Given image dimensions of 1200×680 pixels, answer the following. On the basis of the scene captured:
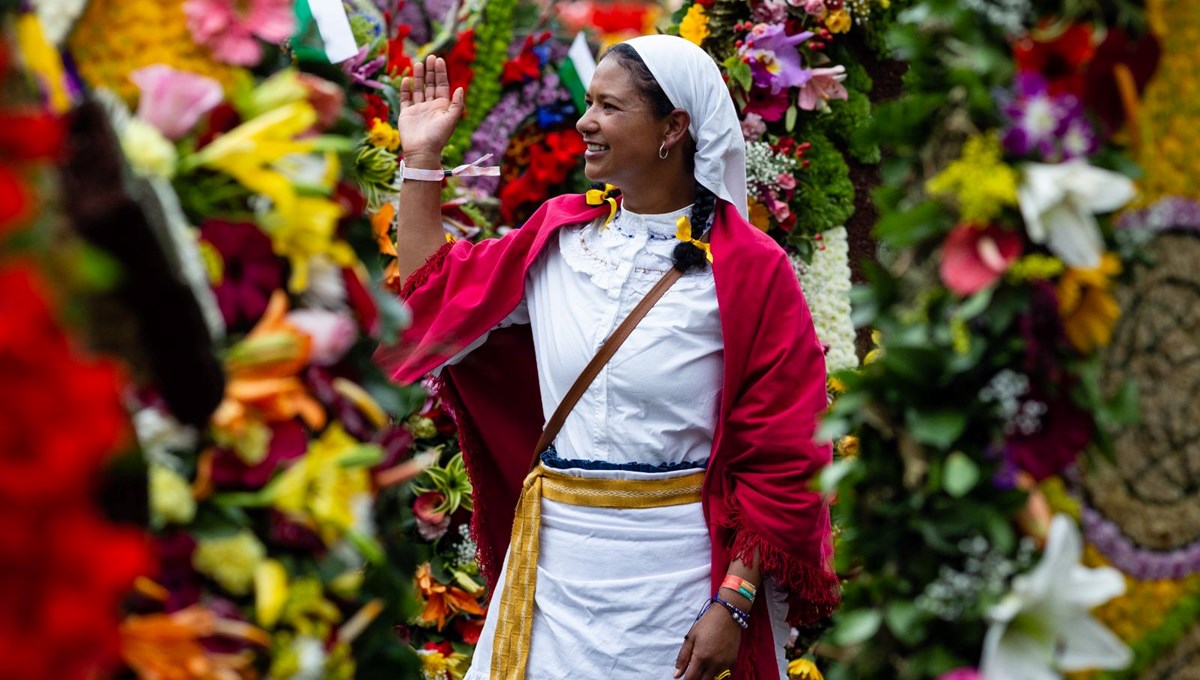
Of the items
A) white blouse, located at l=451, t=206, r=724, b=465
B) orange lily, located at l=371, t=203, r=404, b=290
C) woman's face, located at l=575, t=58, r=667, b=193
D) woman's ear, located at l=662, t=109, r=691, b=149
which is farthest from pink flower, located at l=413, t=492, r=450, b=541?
woman's ear, located at l=662, t=109, r=691, b=149

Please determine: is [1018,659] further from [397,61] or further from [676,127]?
[397,61]

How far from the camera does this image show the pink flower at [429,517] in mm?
4430

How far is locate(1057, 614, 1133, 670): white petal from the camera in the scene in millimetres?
2035

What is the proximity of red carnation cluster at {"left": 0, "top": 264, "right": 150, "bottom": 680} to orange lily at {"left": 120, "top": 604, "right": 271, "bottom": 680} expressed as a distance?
1.07ft

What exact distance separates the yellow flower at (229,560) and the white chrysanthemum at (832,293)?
307 cm

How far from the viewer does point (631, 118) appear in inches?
134

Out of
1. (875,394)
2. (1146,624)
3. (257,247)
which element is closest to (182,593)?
(257,247)

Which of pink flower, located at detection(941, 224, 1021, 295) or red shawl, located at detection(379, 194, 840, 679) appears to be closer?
pink flower, located at detection(941, 224, 1021, 295)

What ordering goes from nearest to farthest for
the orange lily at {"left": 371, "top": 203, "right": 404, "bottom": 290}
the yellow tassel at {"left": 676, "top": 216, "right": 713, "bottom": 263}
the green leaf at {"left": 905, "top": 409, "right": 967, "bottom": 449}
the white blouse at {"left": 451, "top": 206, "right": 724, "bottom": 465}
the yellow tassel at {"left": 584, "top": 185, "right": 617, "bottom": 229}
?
the green leaf at {"left": 905, "top": 409, "right": 967, "bottom": 449} < the white blouse at {"left": 451, "top": 206, "right": 724, "bottom": 465} < the yellow tassel at {"left": 676, "top": 216, "right": 713, "bottom": 263} < the yellow tassel at {"left": 584, "top": 185, "right": 617, "bottom": 229} < the orange lily at {"left": 371, "top": 203, "right": 404, "bottom": 290}

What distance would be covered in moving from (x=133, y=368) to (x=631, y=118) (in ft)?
6.27

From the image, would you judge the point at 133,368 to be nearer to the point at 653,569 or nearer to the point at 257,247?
the point at 257,247

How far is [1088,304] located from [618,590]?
1.46m

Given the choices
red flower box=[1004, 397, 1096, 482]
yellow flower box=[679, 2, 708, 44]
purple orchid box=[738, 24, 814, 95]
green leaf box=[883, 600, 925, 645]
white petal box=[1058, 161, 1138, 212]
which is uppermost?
white petal box=[1058, 161, 1138, 212]

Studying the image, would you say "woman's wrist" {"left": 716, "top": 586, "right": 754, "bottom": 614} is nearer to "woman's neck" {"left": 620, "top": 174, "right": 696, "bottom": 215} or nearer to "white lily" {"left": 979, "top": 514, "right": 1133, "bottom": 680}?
"woman's neck" {"left": 620, "top": 174, "right": 696, "bottom": 215}
